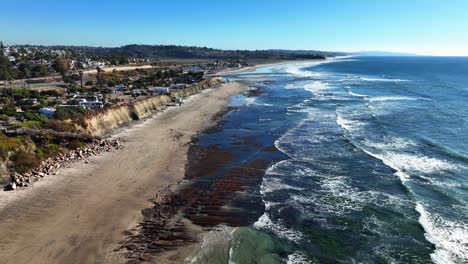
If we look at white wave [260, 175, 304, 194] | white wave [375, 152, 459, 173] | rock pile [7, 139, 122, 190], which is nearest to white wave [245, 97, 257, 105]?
rock pile [7, 139, 122, 190]

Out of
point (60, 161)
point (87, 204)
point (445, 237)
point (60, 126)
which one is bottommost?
point (87, 204)

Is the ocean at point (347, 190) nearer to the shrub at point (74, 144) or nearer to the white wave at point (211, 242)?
→ the white wave at point (211, 242)

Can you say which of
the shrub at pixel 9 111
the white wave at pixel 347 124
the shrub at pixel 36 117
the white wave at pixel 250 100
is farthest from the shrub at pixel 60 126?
the white wave at pixel 250 100

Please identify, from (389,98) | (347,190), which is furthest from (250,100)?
(347,190)

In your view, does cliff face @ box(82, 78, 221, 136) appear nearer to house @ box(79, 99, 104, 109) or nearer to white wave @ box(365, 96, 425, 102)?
house @ box(79, 99, 104, 109)

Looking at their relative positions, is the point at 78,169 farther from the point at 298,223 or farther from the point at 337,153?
the point at 337,153

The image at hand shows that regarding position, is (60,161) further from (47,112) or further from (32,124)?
(47,112)
